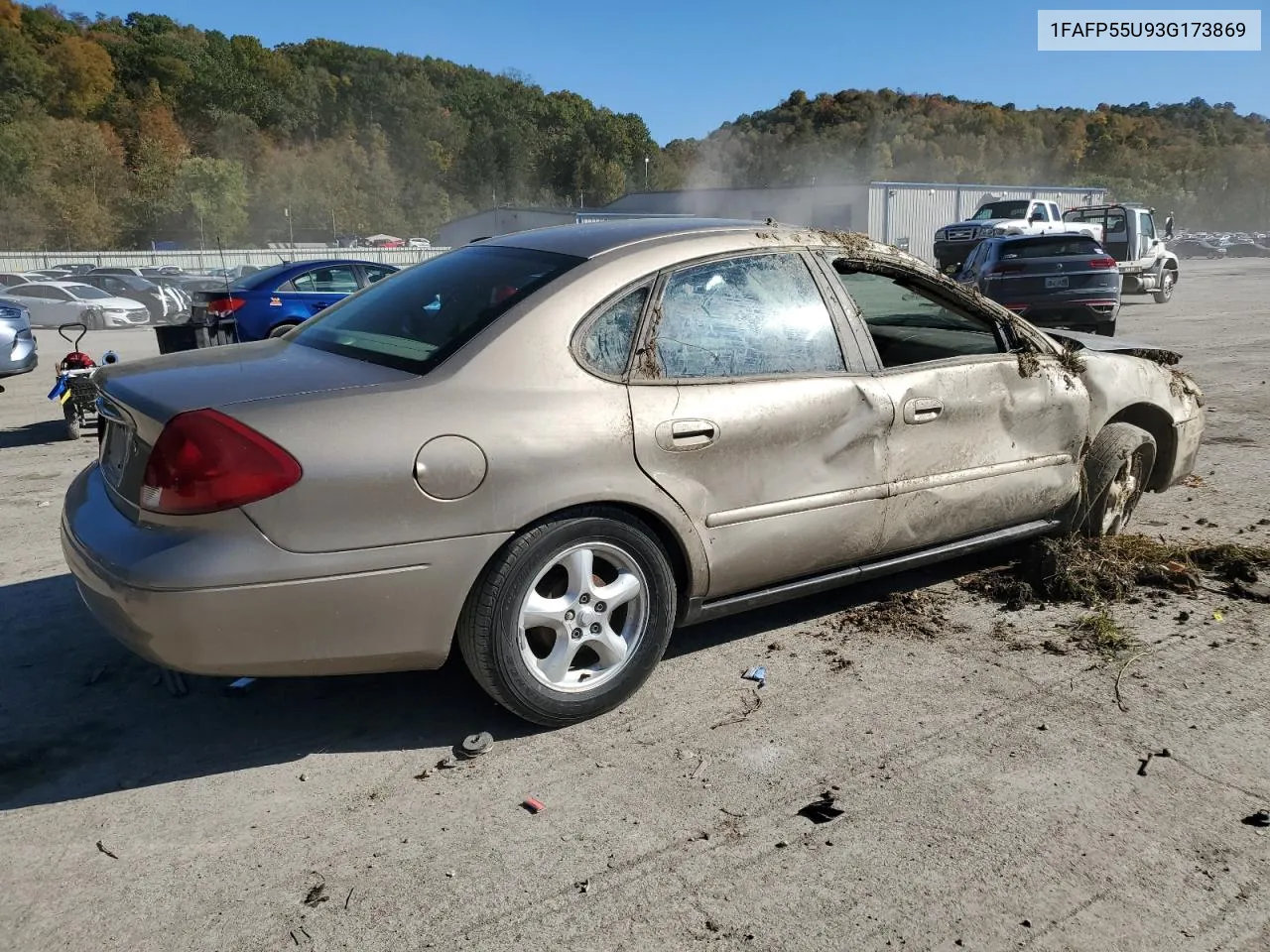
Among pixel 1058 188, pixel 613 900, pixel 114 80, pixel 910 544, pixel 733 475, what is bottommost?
pixel 613 900

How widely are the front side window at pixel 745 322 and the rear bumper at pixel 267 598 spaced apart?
0.98m

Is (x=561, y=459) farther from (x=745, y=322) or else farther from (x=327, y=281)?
(x=327, y=281)

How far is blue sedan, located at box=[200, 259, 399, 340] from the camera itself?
1206 cm

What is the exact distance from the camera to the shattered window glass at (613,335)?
3.36 metres

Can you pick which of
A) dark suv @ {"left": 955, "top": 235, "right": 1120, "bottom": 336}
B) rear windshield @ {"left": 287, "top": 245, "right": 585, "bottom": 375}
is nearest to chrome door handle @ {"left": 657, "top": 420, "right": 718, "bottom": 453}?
rear windshield @ {"left": 287, "top": 245, "right": 585, "bottom": 375}

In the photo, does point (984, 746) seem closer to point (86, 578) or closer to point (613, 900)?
point (613, 900)

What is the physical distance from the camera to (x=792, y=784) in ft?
9.98

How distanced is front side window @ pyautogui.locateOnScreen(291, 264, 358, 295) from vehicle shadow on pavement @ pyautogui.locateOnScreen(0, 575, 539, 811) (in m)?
9.27

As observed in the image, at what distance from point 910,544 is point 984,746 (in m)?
1.06

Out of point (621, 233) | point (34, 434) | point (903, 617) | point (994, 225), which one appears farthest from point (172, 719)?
point (994, 225)

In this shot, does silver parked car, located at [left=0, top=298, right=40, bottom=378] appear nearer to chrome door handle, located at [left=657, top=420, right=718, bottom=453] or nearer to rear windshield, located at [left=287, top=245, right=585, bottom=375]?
rear windshield, located at [left=287, top=245, right=585, bottom=375]

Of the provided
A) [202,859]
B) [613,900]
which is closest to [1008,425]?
[613,900]

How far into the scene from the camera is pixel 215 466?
2838 millimetres

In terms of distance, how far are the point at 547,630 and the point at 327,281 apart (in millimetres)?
10960
